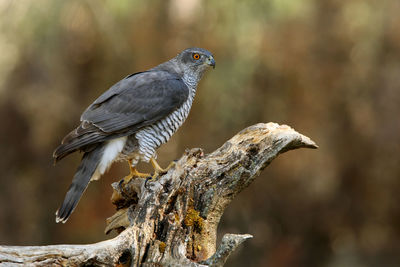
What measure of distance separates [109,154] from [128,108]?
0.40 meters

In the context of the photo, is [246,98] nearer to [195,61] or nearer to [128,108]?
[195,61]

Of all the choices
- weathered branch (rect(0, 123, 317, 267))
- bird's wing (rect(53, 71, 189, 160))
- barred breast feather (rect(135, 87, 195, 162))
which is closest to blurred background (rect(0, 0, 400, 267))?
bird's wing (rect(53, 71, 189, 160))

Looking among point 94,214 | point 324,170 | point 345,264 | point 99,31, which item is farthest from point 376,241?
point 99,31

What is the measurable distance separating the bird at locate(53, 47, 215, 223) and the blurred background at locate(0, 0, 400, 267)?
286 centimetres

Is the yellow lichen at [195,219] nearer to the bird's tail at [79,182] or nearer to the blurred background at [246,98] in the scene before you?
the bird's tail at [79,182]

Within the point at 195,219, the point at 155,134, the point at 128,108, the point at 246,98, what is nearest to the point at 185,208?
the point at 195,219

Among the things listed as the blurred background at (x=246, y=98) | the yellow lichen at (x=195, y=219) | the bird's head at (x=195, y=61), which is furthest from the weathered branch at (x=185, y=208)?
the blurred background at (x=246, y=98)

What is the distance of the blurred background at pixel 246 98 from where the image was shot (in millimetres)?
7070

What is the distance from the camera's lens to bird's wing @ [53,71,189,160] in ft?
12.3

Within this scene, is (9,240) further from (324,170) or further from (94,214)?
(324,170)

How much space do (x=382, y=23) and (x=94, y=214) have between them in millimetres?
5344

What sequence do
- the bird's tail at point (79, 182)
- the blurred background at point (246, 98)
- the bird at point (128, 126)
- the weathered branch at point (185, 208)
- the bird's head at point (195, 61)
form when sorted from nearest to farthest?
1. the weathered branch at point (185, 208)
2. the bird's tail at point (79, 182)
3. the bird at point (128, 126)
4. the bird's head at point (195, 61)
5. the blurred background at point (246, 98)

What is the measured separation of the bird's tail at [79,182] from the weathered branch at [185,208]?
24 centimetres

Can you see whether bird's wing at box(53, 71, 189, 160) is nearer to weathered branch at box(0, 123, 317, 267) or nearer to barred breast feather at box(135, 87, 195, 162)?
barred breast feather at box(135, 87, 195, 162)
